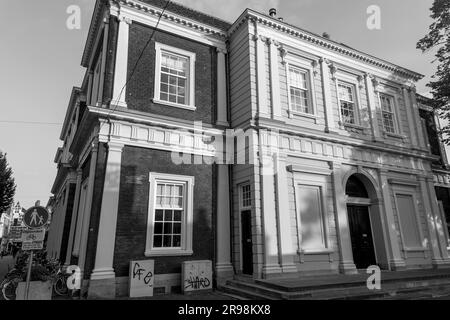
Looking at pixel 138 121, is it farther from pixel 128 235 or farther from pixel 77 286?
pixel 77 286

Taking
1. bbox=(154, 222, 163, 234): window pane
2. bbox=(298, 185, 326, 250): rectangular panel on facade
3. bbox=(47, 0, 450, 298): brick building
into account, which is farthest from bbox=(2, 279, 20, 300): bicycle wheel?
bbox=(298, 185, 326, 250): rectangular panel on facade

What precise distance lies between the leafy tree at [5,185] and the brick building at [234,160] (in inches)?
559

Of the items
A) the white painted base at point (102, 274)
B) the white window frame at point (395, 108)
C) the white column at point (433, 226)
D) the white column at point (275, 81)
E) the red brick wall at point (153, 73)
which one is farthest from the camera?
the white window frame at point (395, 108)

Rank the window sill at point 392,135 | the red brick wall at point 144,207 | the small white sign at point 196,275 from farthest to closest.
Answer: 1. the window sill at point 392,135
2. the small white sign at point 196,275
3. the red brick wall at point 144,207

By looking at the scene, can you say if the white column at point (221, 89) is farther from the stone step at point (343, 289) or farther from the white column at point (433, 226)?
the white column at point (433, 226)

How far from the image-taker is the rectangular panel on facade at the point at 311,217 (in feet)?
39.4

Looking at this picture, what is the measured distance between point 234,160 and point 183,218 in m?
3.09

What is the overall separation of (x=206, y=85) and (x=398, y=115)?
33.6 feet

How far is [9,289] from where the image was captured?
10000 millimetres

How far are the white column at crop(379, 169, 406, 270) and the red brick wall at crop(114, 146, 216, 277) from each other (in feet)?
25.1

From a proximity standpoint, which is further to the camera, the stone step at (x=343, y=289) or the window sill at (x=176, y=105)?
the window sill at (x=176, y=105)

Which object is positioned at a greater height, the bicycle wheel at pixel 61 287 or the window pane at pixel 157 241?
the window pane at pixel 157 241

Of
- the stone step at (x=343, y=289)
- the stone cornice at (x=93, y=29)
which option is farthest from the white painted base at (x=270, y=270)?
the stone cornice at (x=93, y=29)

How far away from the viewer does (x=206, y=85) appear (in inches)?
528
